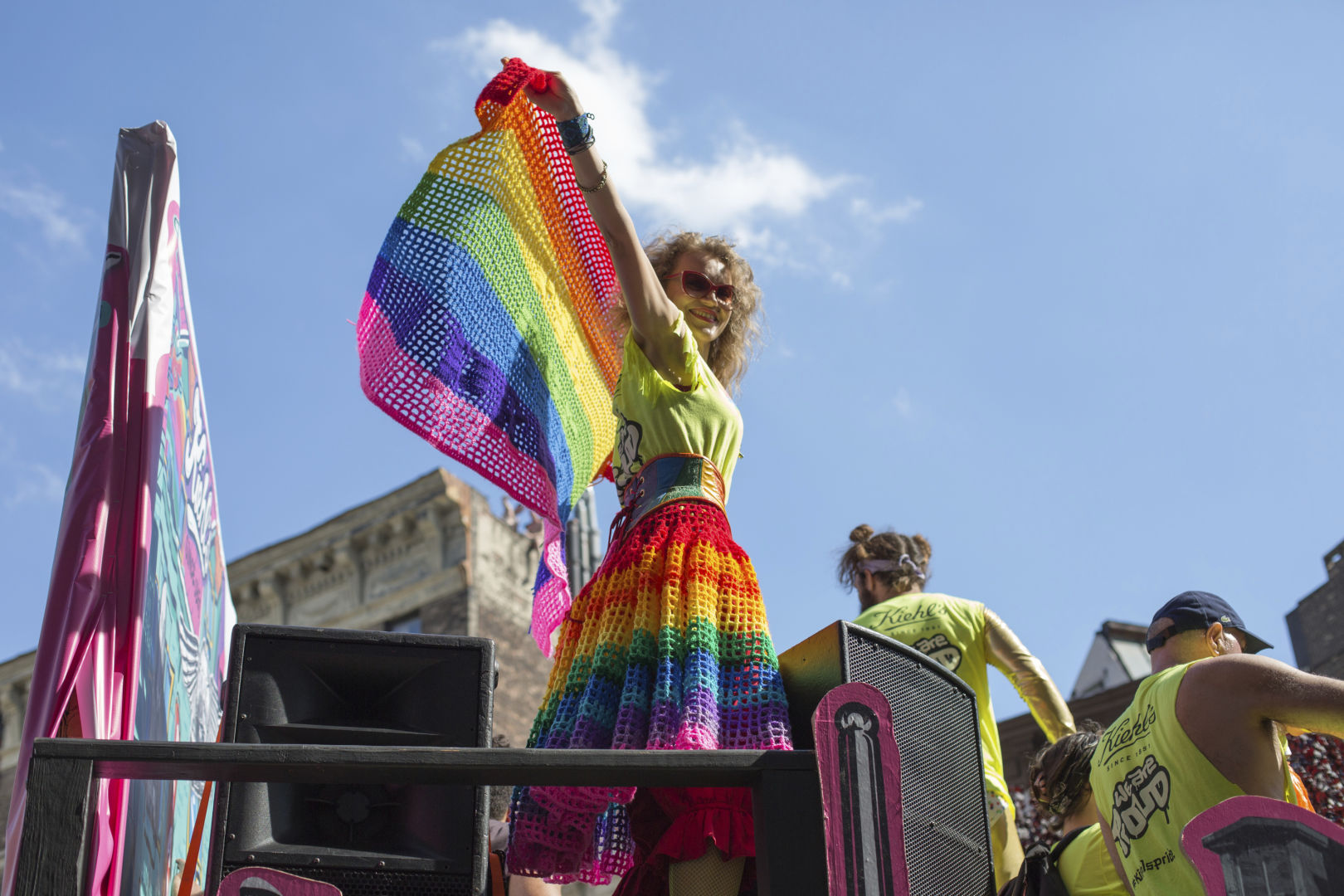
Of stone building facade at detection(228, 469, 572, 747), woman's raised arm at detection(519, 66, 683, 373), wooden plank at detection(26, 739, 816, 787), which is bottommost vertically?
wooden plank at detection(26, 739, 816, 787)

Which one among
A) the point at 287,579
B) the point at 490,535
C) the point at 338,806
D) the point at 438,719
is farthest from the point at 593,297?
the point at 287,579

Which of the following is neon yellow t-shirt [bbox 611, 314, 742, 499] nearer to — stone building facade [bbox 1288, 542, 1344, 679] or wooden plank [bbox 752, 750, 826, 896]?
wooden plank [bbox 752, 750, 826, 896]

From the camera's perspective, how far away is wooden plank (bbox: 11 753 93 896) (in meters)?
2.18

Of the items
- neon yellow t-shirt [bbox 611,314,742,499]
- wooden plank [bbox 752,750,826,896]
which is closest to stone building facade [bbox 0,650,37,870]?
neon yellow t-shirt [bbox 611,314,742,499]

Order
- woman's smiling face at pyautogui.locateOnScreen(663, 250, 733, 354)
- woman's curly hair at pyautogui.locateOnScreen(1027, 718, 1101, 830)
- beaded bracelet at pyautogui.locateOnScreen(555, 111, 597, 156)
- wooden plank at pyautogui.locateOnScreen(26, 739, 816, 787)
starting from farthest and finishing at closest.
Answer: woman's curly hair at pyautogui.locateOnScreen(1027, 718, 1101, 830)
woman's smiling face at pyautogui.locateOnScreen(663, 250, 733, 354)
beaded bracelet at pyautogui.locateOnScreen(555, 111, 597, 156)
wooden plank at pyautogui.locateOnScreen(26, 739, 816, 787)

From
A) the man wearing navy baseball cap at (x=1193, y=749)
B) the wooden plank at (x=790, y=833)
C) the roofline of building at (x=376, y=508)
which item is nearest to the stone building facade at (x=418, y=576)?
the roofline of building at (x=376, y=508)

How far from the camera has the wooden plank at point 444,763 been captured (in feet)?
7.56

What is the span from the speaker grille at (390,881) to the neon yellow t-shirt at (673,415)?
101cm

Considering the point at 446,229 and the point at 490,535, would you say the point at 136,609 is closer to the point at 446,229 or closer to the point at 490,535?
the point at 446,229

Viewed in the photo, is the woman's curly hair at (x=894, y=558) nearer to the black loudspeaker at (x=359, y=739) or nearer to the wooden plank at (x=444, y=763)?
the black loudspeaker at (x=359, y=739)

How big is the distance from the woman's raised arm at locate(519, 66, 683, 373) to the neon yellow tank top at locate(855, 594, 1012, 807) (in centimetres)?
146

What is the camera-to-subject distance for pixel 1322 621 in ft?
58.3

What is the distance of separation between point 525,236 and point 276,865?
6.20ft

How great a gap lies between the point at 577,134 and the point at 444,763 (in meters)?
1.45
